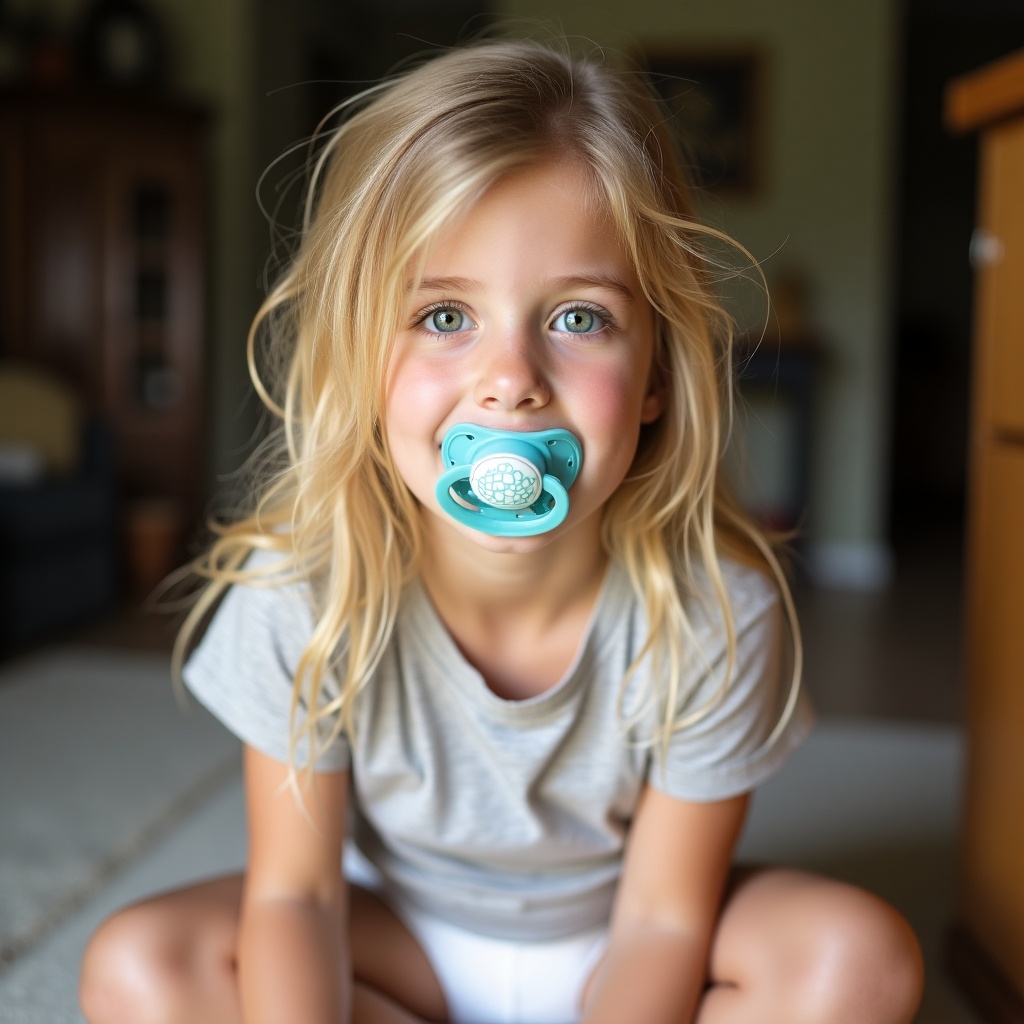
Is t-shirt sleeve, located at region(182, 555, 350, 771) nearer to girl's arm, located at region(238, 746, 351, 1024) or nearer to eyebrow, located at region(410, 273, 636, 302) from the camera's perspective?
girl's arm, located at region(238, 746, 351, 1024)

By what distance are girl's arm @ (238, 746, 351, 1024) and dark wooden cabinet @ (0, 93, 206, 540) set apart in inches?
125

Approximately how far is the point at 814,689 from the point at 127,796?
1.52m

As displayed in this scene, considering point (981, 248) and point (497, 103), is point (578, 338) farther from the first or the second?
point (981, 248)

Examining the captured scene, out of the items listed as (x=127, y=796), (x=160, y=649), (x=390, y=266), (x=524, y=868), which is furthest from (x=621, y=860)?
(x=160, y=649)

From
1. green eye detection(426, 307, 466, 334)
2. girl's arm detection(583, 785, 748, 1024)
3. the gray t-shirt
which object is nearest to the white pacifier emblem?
green eye detection(426, 307, 466, 334)

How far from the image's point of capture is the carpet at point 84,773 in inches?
57.2

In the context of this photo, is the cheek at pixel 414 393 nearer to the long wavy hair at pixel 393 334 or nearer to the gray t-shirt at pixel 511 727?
the long wavy hair at pixel 393 334

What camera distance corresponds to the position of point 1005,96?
108cm

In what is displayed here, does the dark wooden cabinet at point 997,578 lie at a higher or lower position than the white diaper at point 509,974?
higher

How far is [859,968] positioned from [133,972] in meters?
0.56

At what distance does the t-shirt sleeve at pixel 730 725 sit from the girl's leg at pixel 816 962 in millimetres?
107

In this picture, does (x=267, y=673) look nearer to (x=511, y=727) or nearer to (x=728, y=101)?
(x=511, y=727)

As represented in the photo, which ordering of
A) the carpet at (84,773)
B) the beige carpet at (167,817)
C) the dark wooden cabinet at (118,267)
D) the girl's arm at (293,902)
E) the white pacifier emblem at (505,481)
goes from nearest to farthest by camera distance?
1. the white pacifier emblem at (505,481)
2. the girl's arm at (293,902)
3. the beige carpet at (167,817)
4. the carpet at (84,773)
5. the dark wooden cabinet at (118,267)

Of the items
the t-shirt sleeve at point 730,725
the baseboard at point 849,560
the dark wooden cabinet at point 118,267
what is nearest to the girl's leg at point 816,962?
the t-shirt sleeve at point 730,725
